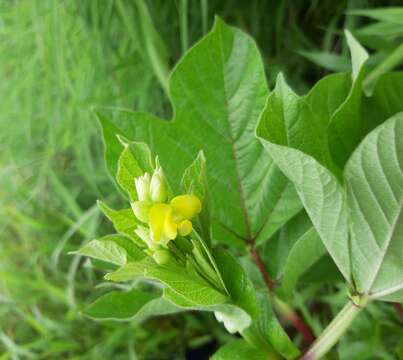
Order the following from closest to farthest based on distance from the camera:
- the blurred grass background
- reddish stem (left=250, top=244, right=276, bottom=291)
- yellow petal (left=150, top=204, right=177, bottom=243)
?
yellow petal (left=150, top=204, right=177, bottom=243)
reddish stem (left=250, top=244, right=276, bottom=291)
the blurred grass background

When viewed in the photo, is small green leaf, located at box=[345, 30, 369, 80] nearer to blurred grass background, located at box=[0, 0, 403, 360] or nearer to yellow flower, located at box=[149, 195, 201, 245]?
yellow flower, located at box=[149, 195, 201, 245]

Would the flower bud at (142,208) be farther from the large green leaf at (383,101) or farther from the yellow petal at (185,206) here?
the large green leaf at (383,101)

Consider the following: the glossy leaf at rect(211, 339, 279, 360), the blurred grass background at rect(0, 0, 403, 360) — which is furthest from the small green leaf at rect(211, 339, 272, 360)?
the blurred grass background at rect(0, 0, 403, 360)

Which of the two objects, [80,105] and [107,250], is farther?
[80,105]

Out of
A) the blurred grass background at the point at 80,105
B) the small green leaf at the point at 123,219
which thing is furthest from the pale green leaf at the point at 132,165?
the blurred grass background at the point at 80,105

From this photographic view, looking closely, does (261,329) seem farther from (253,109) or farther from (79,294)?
(79,294)

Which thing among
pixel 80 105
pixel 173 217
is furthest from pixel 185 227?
pixel 80 105

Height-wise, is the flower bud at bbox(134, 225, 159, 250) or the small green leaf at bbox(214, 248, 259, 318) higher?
the flower bud at bbox(134, 225, 159, 250)

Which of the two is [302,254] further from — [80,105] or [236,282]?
[80,105]
